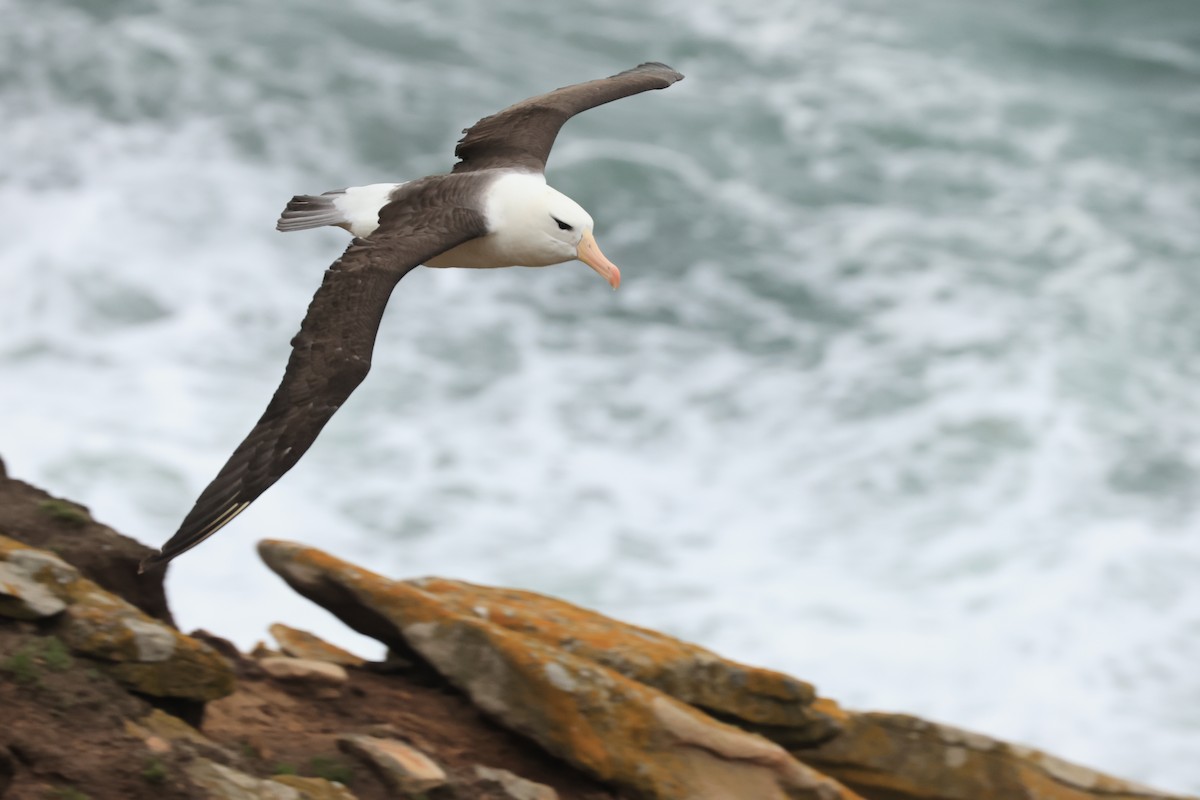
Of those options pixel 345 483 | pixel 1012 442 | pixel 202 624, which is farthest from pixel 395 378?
pixel 1012 442

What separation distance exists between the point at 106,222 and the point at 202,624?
764 cm

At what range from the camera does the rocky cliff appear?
20.4 ft

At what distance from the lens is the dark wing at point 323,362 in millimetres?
6867

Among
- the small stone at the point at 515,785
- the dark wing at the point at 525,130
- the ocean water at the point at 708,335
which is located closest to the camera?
the small stone at the point at 515,785

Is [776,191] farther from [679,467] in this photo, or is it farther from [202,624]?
[202,624]

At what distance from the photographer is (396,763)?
6.92 m

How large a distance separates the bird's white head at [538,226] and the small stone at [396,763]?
9.70ft

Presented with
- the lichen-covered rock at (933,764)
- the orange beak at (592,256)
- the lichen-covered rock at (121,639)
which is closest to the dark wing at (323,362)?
the lichen-covered rock at (121,639)

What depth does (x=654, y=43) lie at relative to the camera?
1038 inches

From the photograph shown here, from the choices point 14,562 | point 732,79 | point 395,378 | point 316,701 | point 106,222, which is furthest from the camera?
point 732,79

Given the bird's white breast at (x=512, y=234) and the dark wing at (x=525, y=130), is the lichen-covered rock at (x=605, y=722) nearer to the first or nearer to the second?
the bird's white breast at (x=512, y=234)

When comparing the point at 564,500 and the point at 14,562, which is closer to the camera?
the point at 14,562

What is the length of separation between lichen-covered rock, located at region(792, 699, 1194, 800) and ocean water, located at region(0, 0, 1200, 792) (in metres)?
6.00

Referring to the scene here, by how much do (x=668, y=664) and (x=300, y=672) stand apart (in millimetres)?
1896
